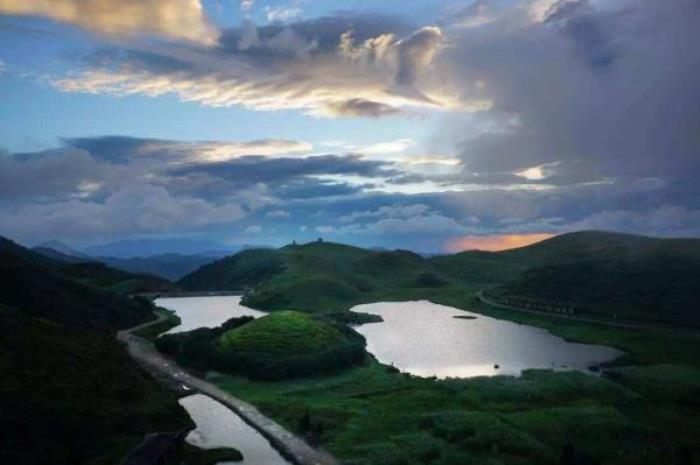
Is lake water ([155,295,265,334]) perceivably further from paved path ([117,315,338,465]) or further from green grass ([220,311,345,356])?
green grass ([220,311,345,356])

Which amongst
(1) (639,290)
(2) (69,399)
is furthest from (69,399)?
(1) (639,290)

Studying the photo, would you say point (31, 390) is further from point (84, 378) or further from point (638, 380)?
point (638, 380)

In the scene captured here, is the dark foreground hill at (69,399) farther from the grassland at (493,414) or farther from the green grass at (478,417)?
the grassland at (493,414)

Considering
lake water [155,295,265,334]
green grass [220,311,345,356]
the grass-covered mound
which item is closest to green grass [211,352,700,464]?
the grass-covered mound

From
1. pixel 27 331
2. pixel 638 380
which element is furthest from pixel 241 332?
pixel 638 380

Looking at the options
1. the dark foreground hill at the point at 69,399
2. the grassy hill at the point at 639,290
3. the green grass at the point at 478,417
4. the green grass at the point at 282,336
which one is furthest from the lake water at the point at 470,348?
the dark foreground hill at the point at 69,399

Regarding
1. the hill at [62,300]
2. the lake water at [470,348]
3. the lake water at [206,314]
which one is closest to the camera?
the lake water at [470,348]
